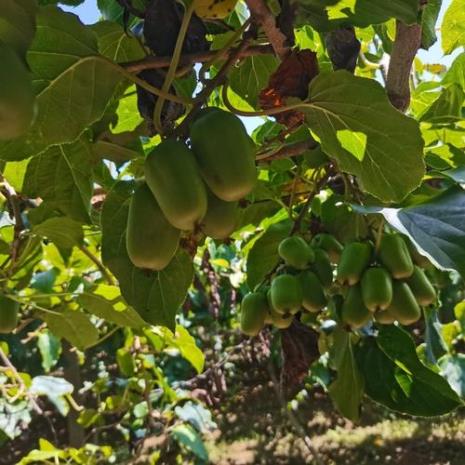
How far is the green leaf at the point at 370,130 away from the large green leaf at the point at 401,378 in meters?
0.54

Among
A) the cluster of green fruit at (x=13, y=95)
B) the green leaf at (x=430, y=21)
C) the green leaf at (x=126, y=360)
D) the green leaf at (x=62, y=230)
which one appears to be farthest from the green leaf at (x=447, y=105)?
the green leaf at (x=126, y=360)

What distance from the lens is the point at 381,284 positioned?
112 centimetres

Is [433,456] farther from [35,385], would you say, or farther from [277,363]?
[35,385]

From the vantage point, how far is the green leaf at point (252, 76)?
3.53 feet

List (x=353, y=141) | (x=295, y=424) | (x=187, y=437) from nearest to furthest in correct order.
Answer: (x=353, y=141), (x=187, y=437), (x=295, y=424)

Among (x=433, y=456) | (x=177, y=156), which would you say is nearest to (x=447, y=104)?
(x=177, y=156)

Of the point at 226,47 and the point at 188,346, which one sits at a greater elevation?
the point at 226,47

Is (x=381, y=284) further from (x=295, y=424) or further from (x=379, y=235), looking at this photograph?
(x=295, y=424)

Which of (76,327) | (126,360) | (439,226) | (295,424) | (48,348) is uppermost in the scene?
(439,226)

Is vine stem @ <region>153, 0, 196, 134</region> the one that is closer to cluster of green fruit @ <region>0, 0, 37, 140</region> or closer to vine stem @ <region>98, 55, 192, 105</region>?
vine stem @ <region>98, 55, 192, 105</region>

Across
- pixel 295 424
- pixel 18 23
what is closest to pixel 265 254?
pixel 18 23

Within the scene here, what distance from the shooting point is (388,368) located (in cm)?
134

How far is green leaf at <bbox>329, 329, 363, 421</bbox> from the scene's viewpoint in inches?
53.4

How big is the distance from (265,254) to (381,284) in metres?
0.40
